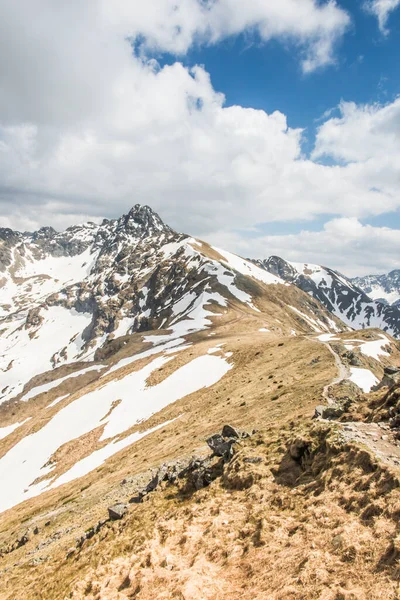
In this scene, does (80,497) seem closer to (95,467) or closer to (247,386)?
(95,467)

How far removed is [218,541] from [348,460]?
7179mm

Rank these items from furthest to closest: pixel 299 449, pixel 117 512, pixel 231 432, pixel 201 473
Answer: pixel 231 432
pixel 201 473
pixel 117 512
pixel 299 449

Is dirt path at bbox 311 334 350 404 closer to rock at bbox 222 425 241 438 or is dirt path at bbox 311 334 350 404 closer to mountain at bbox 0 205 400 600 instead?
mountain at bbox 0 205 400 600

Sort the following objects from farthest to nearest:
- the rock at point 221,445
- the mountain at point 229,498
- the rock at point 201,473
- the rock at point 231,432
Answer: the rock at point 231,432
the rock at point 221,445
the rock at point 201,473
the mountain at point 229,498

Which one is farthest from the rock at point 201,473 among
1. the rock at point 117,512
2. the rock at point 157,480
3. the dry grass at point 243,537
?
the rock at point 117,512

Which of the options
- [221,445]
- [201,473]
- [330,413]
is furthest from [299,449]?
[221,445]

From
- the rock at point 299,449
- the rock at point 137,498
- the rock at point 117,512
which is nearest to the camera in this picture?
the rock at point 299,449

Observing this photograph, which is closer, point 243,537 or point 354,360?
point 243,537

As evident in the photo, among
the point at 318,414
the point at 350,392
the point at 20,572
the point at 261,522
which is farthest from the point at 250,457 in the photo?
the point at 350,392

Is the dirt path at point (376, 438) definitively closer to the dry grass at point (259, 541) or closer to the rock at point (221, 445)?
the dry grass at point (259, 541)

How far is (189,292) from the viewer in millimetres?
175500

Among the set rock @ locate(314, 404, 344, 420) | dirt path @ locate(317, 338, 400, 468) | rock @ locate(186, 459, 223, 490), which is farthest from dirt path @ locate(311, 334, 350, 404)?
rock @ locate(186, 459, 223, 490)

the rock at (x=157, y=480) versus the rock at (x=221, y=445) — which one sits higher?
the rock at (x=221, y=445)

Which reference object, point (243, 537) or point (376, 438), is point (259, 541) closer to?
point (243, 537)
